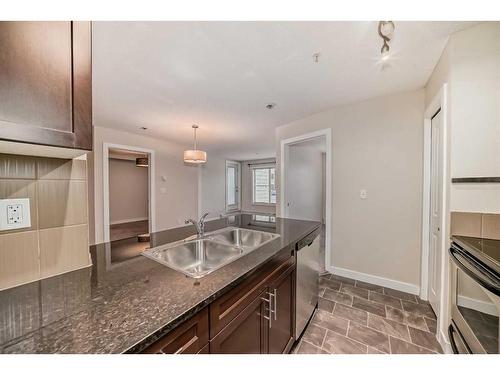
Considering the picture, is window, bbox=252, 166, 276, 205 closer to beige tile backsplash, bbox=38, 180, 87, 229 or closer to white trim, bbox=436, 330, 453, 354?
white trim, bbox=436, 330, 453, 354

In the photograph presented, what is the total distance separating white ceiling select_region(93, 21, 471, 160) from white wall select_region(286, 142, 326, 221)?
1.30 metres

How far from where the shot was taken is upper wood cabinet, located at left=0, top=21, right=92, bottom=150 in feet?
1.71

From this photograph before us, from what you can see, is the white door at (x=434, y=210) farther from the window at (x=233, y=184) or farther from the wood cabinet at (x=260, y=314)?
the window at (x=233, y=184)

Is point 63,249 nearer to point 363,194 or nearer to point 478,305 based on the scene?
point 478,305

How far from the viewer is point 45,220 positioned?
2.73ft

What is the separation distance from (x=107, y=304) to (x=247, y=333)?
0.65 m

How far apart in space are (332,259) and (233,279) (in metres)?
2.41

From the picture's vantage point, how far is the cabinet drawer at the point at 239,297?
782 mm

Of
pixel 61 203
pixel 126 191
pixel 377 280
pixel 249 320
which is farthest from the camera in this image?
pixel 126 191

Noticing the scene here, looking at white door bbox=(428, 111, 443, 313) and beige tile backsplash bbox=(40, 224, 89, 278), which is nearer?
beige tile backsplash bbox=(40, 224, 89, 278)

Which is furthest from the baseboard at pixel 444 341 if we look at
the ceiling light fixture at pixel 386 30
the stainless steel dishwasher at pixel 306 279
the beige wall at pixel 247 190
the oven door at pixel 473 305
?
the beige wall at pixel 247 190

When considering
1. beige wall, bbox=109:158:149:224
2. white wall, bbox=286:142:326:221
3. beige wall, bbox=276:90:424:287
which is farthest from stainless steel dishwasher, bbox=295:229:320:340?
beige wall, bbox=109:158:149:224

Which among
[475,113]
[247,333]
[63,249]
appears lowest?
[247,333]

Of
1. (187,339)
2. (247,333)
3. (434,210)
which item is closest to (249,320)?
(247,333)
